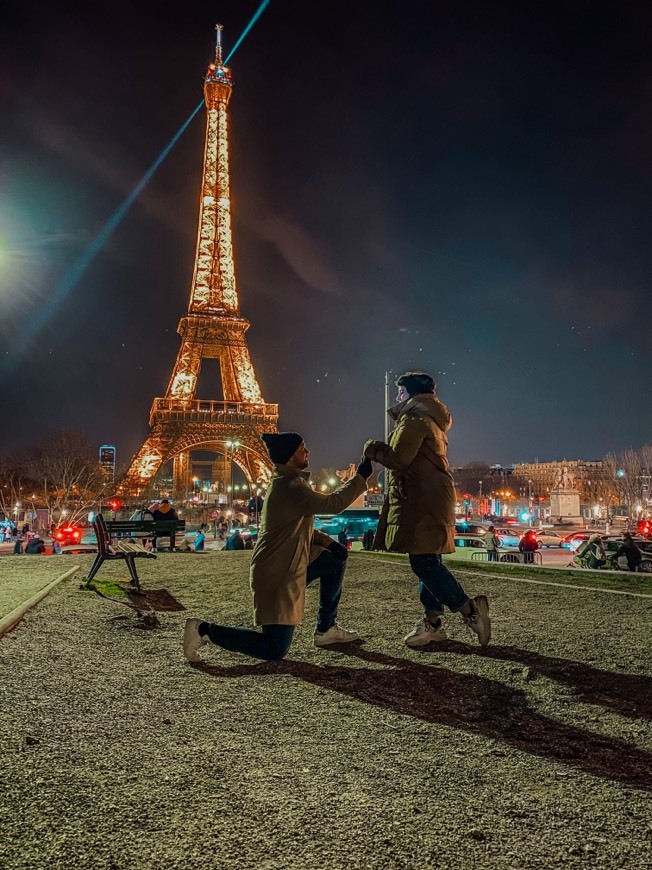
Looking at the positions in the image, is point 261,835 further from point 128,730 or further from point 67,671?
point 67,671

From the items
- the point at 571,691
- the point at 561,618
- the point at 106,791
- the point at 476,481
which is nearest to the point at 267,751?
the point at 106,791

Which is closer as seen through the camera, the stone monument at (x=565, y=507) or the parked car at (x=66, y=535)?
the parked car at (x=66, y=535)

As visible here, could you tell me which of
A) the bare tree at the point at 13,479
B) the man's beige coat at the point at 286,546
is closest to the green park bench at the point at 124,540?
the man's beige coat at the point at 286,546

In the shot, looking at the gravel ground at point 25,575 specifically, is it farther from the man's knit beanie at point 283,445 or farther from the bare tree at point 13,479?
the bare tree at point 13,479

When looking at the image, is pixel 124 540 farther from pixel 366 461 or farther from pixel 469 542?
pixel 469 542

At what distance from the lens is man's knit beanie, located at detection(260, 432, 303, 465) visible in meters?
4.31

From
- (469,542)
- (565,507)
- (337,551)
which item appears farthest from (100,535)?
(565,507)

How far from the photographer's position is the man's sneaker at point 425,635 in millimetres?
4668

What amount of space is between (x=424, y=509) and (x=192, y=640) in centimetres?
176

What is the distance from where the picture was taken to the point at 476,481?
12862 cm

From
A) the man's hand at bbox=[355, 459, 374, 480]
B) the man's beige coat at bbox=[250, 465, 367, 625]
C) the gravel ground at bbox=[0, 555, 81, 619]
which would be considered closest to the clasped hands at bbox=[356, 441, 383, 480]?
the man's hand at bbox=[355, 459, 374, 480]

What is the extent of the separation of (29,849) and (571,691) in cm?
283

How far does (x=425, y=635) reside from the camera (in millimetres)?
4688

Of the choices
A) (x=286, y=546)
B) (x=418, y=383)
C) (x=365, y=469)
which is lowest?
(x=286, y=546)
